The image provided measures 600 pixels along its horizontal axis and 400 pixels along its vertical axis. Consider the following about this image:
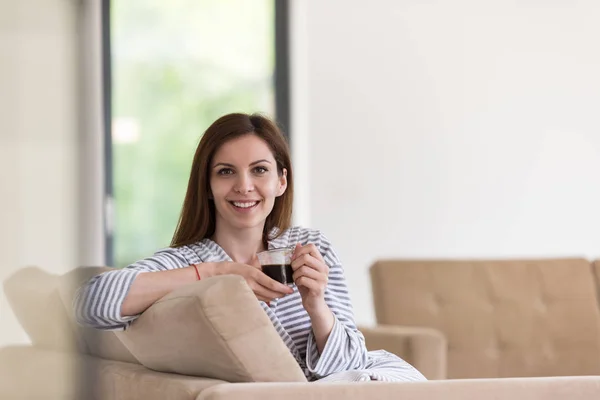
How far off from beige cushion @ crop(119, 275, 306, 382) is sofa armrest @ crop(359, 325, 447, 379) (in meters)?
1.41

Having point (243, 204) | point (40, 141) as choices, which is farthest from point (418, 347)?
point (40, 141)

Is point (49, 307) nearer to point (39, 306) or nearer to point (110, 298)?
point (39, 306)

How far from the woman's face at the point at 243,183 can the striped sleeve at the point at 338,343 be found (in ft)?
0.63

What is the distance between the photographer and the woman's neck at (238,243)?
2146 mm

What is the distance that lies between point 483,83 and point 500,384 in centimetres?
432

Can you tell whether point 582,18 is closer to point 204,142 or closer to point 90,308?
point 204,142

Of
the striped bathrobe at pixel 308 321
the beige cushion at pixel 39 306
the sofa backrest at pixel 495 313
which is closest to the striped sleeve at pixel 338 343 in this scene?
the striped bathrobe at pixel 308 321

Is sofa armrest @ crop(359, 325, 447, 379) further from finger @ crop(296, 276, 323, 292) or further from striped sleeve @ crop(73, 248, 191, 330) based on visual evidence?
striped sleeve @ crop(73, 248, 191, 330)

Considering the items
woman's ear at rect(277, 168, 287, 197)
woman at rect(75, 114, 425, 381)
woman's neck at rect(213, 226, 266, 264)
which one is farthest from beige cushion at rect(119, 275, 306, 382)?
woman's ear at rect(277, 168, 287, 197)

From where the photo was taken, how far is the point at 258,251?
218 cm

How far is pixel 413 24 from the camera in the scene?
18.4 feet

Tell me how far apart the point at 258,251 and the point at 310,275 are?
360 millimetres

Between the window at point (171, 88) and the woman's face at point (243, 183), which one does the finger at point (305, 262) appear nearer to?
the woman's face at point (243, 183)

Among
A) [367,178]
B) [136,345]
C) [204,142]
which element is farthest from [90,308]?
[367,178]
